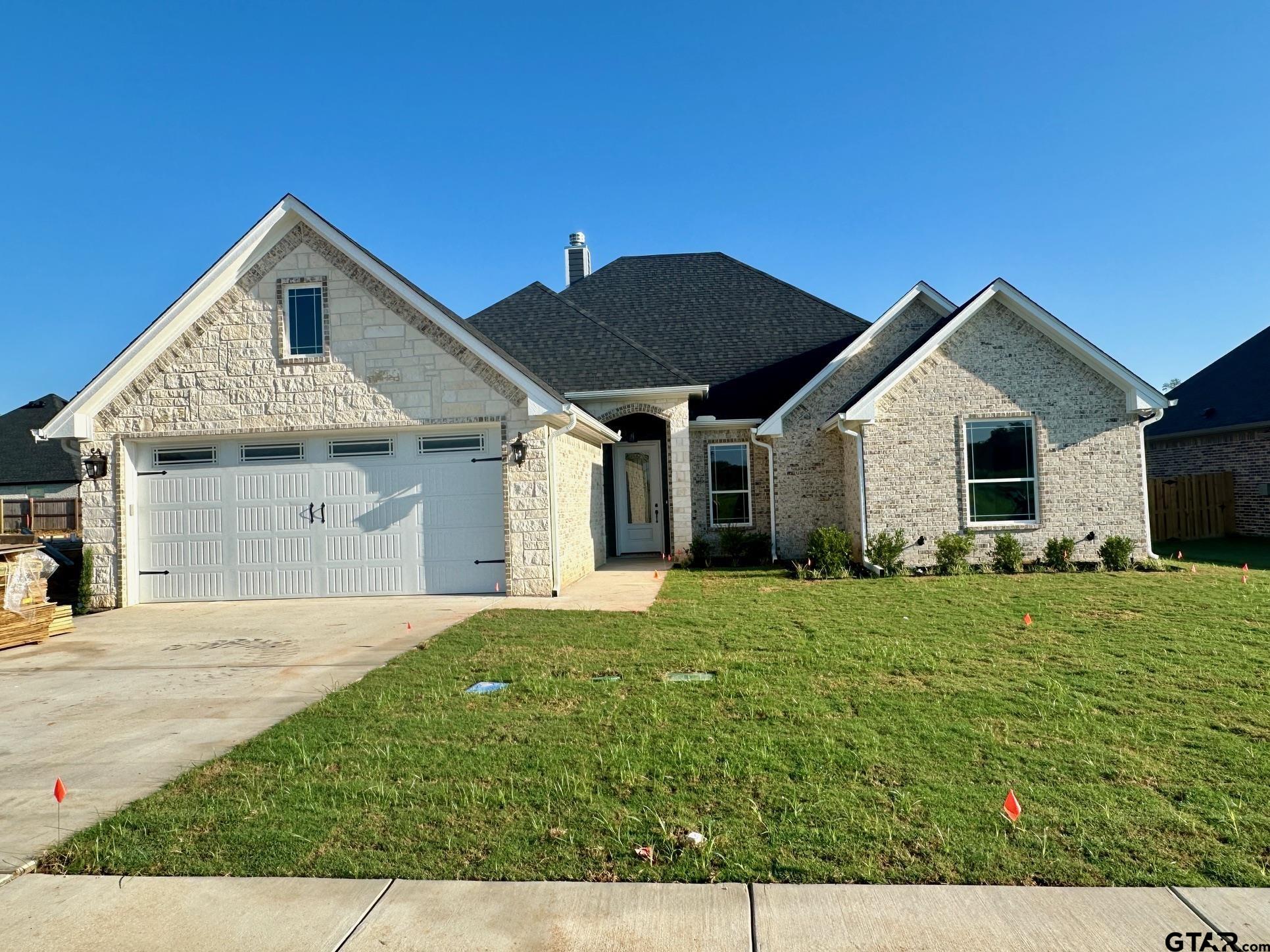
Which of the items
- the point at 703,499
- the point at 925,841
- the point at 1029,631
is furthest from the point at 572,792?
the point at 703,499

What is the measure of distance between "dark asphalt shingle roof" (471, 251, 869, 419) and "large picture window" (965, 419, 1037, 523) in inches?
195

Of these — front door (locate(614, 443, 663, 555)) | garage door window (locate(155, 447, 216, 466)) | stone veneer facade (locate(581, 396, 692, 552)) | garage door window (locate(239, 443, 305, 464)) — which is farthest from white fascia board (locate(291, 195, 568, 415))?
front door (locate(614, 443, 663, 555))

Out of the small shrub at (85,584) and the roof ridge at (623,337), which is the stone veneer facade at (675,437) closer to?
the roof ridge at (623,337)

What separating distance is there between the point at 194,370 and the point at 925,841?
12738 millimetres

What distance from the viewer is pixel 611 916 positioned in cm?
314

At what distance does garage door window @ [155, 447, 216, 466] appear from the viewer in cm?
1280

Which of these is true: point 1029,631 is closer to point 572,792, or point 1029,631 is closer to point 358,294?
point 572,792

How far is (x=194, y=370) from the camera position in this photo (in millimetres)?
12531

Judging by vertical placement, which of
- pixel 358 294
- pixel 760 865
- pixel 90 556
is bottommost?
pixel 760 865

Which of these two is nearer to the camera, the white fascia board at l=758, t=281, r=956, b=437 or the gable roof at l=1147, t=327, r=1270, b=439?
the white fascia board at l=758, t=281, r=956, b=437

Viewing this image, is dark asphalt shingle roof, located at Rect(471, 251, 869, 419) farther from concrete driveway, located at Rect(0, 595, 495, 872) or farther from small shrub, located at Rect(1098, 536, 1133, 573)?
concrete driveway, located at Rect(0, 595, 495, 872)

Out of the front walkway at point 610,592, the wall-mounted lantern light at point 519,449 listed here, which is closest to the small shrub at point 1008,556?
the front walkway at point 610,592

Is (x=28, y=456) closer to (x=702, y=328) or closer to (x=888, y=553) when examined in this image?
(x=702, y=328)

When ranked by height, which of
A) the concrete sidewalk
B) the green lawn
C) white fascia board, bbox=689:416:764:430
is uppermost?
white fascia board, bbox=689:416:764:430
